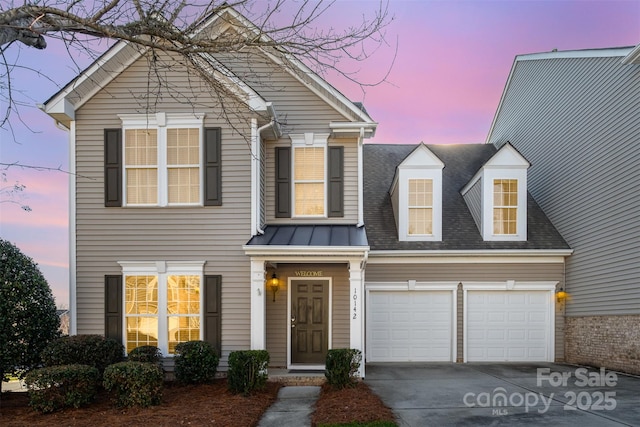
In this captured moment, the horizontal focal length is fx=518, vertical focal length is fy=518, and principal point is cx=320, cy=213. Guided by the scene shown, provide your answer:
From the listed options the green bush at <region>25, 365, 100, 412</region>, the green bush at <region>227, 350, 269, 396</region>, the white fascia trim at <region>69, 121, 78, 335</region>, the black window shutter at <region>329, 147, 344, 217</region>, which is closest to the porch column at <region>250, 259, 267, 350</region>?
the green bush at <region>227, 350, 269, 396</region>

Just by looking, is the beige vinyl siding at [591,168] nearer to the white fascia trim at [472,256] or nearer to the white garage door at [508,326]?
the white fascia trim at [472,256]

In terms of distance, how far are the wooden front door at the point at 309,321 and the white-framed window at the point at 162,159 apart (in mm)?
3229

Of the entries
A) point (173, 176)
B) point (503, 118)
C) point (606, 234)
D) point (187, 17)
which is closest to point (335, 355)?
point (173, 176)

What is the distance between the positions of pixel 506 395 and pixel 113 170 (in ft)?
28.6

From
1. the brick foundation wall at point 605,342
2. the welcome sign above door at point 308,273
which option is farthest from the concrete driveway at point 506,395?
the welcome sign above door at point 308,273

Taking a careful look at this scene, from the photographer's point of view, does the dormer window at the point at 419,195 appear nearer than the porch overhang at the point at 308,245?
No

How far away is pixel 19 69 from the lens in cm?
624

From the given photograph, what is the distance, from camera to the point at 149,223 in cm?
1073

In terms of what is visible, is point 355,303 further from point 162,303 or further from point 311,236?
point 162,303

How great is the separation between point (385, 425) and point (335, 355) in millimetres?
2608

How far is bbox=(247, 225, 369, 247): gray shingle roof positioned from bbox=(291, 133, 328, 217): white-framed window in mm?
440

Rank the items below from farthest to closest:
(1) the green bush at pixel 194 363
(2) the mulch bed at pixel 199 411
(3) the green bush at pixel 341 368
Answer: (1) the green bush at pixel 194 363
(3) the green bush at pixel 341 368
(2) the mulch bed at pixel 199 411

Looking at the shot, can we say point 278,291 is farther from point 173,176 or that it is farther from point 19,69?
point 19,69

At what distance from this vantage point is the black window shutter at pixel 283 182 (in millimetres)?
11531
